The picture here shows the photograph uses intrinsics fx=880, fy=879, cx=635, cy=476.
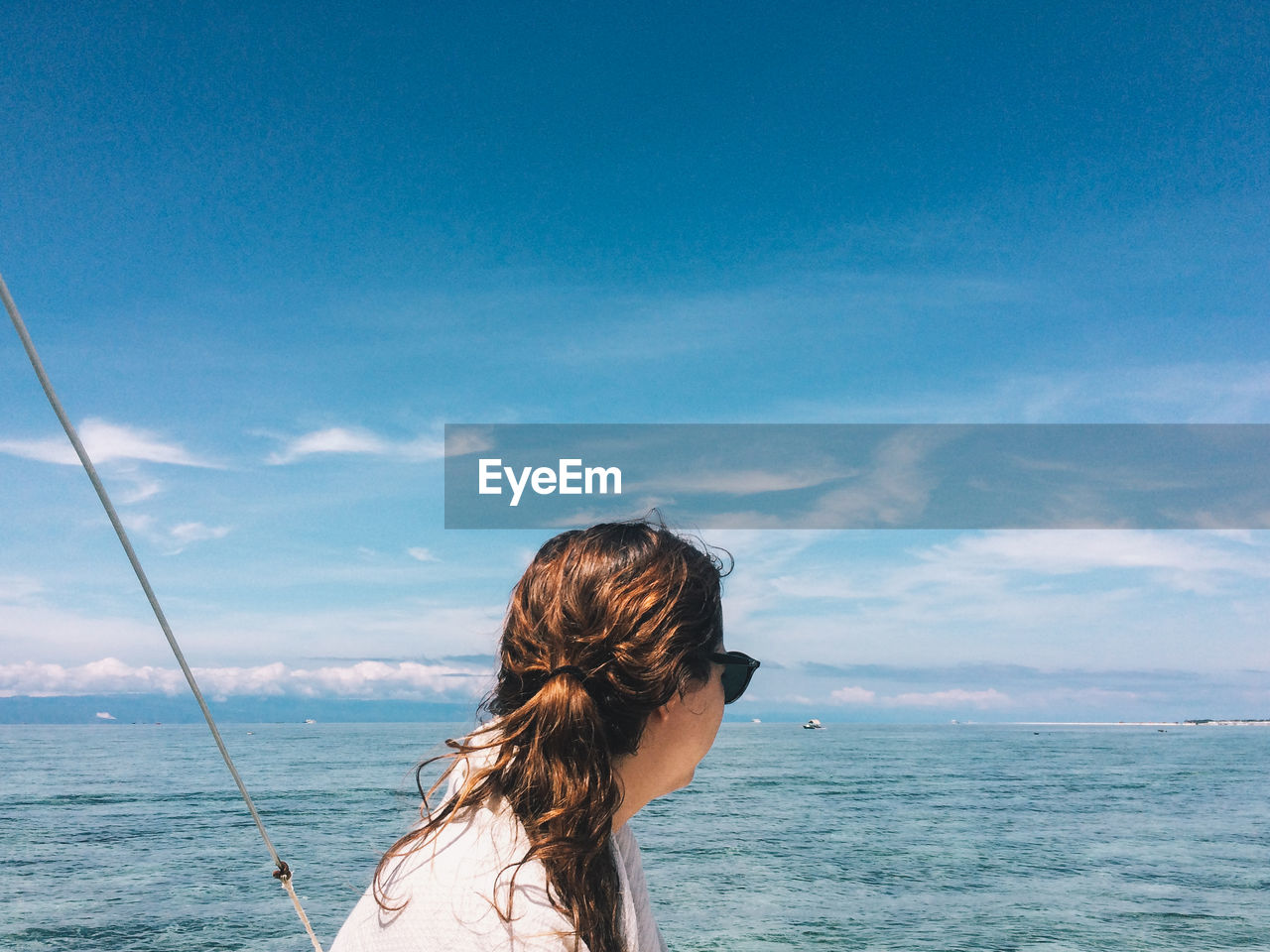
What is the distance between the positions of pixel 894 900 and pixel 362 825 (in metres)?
13.5

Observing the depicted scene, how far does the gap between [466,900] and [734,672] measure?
0.51m

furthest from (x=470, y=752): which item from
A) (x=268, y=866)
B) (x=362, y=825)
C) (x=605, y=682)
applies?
(x=362, y=825)

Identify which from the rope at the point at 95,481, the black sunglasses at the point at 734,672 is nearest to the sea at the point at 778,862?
the rope at the point at 95,481

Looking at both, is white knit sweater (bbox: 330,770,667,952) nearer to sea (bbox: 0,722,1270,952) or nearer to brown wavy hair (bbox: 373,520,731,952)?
brown wavy hair (bbox: 373,520,731,952)

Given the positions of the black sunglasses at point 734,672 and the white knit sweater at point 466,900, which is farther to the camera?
the black sunglasses at point 734,672

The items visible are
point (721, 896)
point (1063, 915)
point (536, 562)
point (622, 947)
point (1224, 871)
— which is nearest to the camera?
point (622, 947)

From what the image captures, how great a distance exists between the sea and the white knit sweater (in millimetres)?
2764

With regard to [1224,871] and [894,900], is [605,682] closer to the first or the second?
[894,900]

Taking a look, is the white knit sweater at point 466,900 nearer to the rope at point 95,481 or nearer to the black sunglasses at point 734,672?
the black sunglasses at point 734,672

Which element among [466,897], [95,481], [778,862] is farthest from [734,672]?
[778,862]

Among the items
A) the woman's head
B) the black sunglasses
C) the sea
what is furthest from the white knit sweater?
the sea

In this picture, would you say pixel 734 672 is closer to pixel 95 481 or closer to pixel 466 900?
pixel 466 900

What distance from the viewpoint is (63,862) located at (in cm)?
1717

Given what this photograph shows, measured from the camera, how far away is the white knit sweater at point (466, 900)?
0.99 metres
